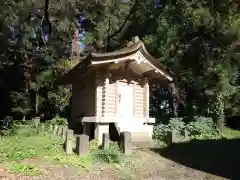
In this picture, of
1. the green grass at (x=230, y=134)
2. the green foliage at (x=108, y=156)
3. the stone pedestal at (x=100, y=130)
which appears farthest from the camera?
the green grass at (x=230, y=134)

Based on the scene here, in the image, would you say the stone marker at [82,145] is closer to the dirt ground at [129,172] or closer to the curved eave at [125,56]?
the dirt ground at [129,172]

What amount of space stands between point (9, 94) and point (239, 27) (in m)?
21.4

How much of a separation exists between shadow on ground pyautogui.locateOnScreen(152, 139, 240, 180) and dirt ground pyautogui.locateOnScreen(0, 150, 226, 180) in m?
0.60

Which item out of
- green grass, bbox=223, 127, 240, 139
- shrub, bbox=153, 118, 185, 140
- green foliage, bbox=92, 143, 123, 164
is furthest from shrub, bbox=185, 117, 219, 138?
green foliage, bbox=92, 143, 123, 164

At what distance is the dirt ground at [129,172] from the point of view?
938cm

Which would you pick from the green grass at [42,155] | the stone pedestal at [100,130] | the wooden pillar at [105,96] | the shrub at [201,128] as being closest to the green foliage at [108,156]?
the green grass at [42,155]

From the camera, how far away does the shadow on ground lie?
448 inches

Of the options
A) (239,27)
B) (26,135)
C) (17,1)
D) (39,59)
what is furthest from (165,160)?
(39,59)

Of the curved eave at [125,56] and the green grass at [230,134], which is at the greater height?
the curved eave at [125,56]

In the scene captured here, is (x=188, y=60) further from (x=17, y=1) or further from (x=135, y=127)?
(x=17, y=1)

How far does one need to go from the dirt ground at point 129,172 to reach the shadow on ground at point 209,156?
0.60 m

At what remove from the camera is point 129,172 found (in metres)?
10.8

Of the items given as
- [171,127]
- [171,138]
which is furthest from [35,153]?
[171,127]

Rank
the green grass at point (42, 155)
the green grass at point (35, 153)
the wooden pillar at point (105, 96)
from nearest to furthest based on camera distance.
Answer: the green grass at point (42, 155) → the green grass at point (35, 153) → the wooden pillar at point (105, 96)
